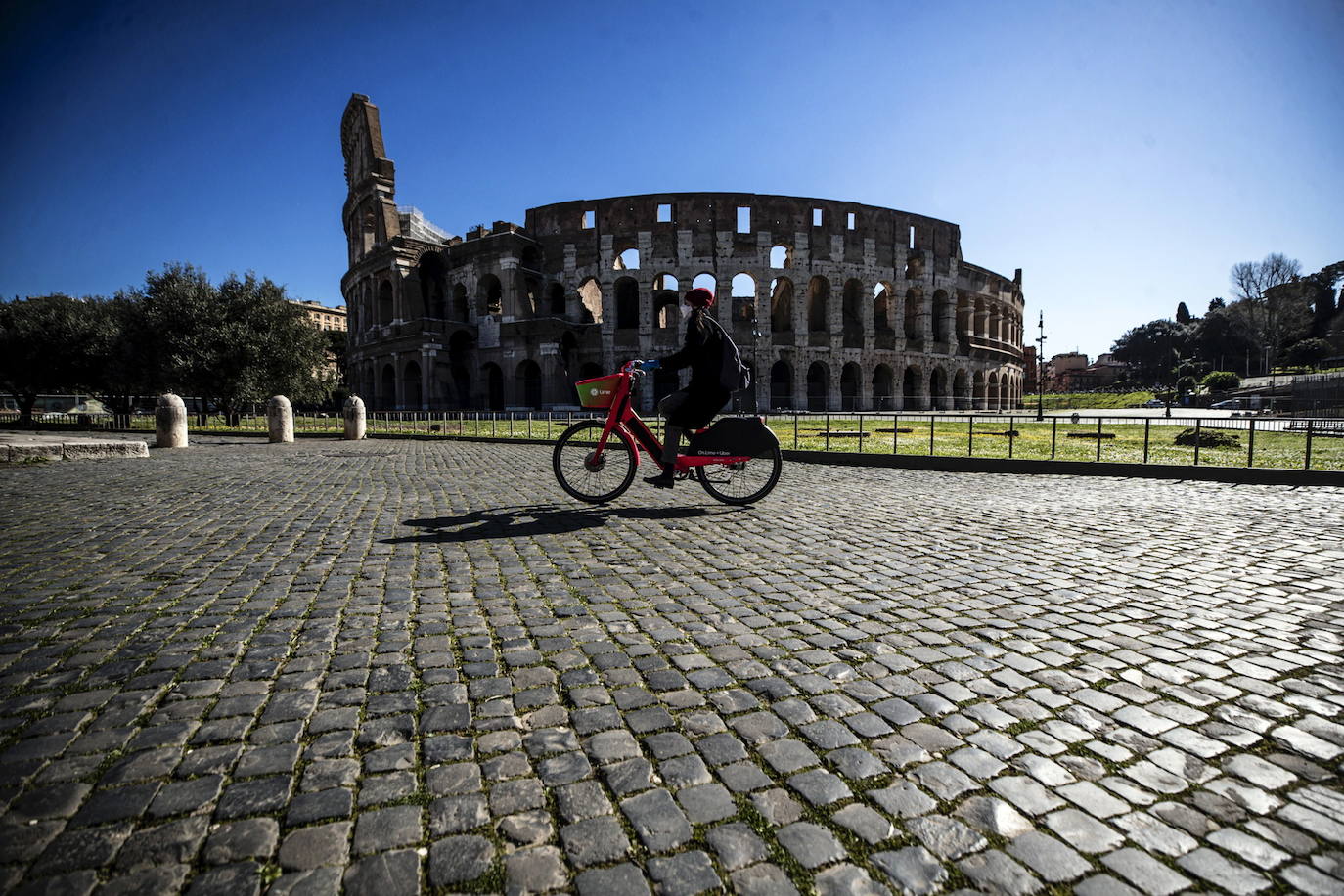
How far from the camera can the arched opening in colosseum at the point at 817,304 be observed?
39506 millimetres

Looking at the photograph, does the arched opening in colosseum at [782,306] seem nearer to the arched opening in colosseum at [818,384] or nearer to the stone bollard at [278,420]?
the arched opening in colosseum at [818,384]

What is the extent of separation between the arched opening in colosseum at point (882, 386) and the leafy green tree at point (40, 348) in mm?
44586

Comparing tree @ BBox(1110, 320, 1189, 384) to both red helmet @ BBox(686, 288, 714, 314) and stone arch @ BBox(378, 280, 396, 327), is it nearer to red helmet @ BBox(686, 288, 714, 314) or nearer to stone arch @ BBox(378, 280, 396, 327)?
stone arch @ BBox(378, 280, 396, 327)

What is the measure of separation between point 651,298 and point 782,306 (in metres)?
10.5

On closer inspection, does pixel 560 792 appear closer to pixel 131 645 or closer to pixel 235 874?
pixel 235 874

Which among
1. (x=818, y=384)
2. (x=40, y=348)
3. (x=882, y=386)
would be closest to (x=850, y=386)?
(x=818, y=384)

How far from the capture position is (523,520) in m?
5.43

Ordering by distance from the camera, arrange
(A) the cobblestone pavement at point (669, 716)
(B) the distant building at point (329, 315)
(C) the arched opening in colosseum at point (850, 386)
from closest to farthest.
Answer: (A) the cobblestone pavement at point (669, 716) → (C) the arched opening in colosseum at point (850, 386) → (B) the distant building at point (329, 315)

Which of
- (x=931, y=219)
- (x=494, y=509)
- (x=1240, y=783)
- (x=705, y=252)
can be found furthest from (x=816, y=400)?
(x=1240, y=783)

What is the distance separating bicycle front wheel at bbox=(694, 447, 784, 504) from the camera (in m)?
6.18

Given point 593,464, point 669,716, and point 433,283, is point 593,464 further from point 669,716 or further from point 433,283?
point 433,283

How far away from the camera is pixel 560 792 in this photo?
5.37 feet

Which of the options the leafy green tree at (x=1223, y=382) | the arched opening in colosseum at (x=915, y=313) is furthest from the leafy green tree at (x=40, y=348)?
the leafy green tree at (x=1223, y=382)

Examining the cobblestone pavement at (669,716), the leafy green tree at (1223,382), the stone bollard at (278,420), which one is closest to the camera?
the cobblestone pavement at (669,716)
